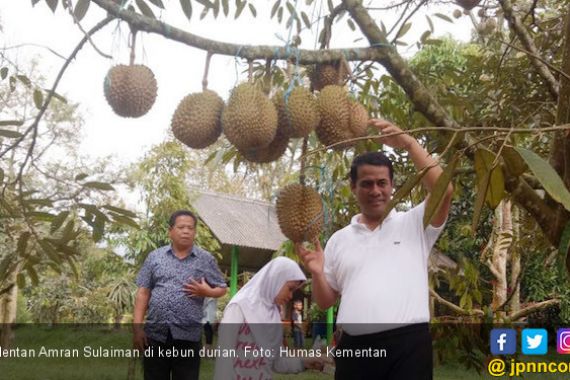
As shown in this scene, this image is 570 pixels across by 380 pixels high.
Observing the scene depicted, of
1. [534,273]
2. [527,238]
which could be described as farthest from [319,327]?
[527,238]

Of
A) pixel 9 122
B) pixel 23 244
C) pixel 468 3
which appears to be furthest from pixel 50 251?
pixel 468 3

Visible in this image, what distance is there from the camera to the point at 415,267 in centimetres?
154

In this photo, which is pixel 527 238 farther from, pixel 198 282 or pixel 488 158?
pixel 488 158

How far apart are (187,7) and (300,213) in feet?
1.72

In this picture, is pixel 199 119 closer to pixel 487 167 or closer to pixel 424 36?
pixel 487 167

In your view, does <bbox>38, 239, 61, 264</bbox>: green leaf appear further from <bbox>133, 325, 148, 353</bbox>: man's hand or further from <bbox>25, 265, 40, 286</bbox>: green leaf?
<bbox>133, 325, 148, 353</bbox>: man's hand

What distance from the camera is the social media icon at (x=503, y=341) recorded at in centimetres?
279

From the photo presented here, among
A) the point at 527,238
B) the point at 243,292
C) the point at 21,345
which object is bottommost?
the point at 21,345

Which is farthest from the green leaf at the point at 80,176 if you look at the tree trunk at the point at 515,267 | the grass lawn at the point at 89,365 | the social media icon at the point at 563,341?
the grass lawn at the point at 89,365

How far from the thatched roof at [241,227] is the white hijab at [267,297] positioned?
6.11m

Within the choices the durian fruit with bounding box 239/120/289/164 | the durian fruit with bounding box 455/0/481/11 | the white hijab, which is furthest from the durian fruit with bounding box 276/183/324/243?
the white hijab

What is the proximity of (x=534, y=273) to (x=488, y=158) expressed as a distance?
24.4ft

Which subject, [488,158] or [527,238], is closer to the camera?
[488,158]

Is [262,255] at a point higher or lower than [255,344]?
higher
